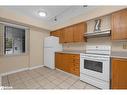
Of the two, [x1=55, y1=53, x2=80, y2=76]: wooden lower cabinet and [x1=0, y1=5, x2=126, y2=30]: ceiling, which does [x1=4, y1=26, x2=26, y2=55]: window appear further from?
[x1=55, y1=53, x2=80, y2=76]: wooden lower cabinet

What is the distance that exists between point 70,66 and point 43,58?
6.67 feet

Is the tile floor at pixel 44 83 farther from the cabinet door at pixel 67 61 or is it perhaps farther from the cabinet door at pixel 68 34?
the cabinet door at pixel 68 34

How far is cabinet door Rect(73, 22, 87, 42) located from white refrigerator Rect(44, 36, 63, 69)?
1157 mm

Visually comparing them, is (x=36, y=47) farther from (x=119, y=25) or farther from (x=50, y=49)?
(x=119, y=25)

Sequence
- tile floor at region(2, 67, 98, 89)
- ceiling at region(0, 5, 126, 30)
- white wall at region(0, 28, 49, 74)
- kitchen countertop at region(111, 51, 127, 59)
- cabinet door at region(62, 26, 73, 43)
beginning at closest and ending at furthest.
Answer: kitchen countertop at region(111, 51, 127, 59) < tile floor at region(2, 67, 98, 89) < ceiling at region(0, 5, 126, 30) < white wall at region(0, 28, 49, 74) < cabinet door at region(62, 26, 73, 43)

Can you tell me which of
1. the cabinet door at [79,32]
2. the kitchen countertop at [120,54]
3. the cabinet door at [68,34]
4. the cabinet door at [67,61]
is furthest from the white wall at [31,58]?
the kitchen countertop at [120,54]

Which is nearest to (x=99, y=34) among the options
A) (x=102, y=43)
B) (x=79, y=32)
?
(x=102, y=43)

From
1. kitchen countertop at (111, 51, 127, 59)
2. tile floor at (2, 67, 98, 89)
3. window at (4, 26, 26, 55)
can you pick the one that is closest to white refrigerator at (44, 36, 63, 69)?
window at (4, 26, 26, 55)

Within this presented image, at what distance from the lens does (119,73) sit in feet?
6.39

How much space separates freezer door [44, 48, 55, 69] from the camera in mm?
4227

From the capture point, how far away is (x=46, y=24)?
472 cm

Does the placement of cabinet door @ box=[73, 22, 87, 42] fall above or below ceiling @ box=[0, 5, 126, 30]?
below

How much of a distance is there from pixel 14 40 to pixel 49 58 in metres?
1.73
